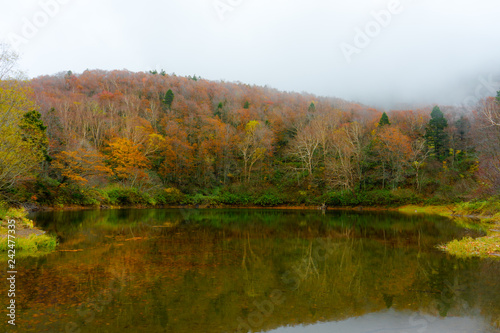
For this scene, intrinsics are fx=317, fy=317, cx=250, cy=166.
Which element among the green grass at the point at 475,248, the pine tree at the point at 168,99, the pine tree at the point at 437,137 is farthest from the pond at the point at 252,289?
the pine tree at the point at 168,99

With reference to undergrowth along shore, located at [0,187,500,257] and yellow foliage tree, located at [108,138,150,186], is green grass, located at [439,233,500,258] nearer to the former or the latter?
undergrowth along shore, located at [0,187,500,257]

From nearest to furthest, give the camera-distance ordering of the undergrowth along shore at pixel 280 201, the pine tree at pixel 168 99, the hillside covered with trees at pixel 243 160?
the undergrowth along shore at pixel 280 201, the hillside covered with trees at pixel 243 160, the pine tree at pixel 168 99

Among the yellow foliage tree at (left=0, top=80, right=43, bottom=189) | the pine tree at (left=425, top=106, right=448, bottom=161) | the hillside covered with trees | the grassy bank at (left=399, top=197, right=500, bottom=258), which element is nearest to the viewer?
the grassy bank at (left=399, top=197, right=500, bottom=258)

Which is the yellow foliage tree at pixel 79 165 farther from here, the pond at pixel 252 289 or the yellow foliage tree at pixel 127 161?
the pond at pixel 252 289

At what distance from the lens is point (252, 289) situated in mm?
8141

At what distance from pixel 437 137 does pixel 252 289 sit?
54652mm

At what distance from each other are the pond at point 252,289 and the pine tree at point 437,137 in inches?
1738

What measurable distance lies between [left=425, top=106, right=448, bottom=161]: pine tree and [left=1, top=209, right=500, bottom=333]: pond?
44150 mm

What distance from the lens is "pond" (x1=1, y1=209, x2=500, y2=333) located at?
20.1 feet

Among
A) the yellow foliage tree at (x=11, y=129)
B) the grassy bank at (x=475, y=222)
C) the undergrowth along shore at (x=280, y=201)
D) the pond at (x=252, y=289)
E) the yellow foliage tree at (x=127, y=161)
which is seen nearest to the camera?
the pond at (x=252, y=289)

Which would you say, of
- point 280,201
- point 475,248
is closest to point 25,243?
point 475,248

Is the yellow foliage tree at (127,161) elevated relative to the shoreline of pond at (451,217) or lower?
elevated

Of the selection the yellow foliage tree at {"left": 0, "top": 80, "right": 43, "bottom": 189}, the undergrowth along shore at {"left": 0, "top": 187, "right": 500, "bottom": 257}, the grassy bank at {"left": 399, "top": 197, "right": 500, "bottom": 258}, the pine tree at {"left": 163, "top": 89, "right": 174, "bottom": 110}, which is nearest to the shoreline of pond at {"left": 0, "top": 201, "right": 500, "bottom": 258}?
the grassy bank at {"left": 399, "top": 197, "right": 500, "bottom": 258}

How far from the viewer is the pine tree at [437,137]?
5184 cm
